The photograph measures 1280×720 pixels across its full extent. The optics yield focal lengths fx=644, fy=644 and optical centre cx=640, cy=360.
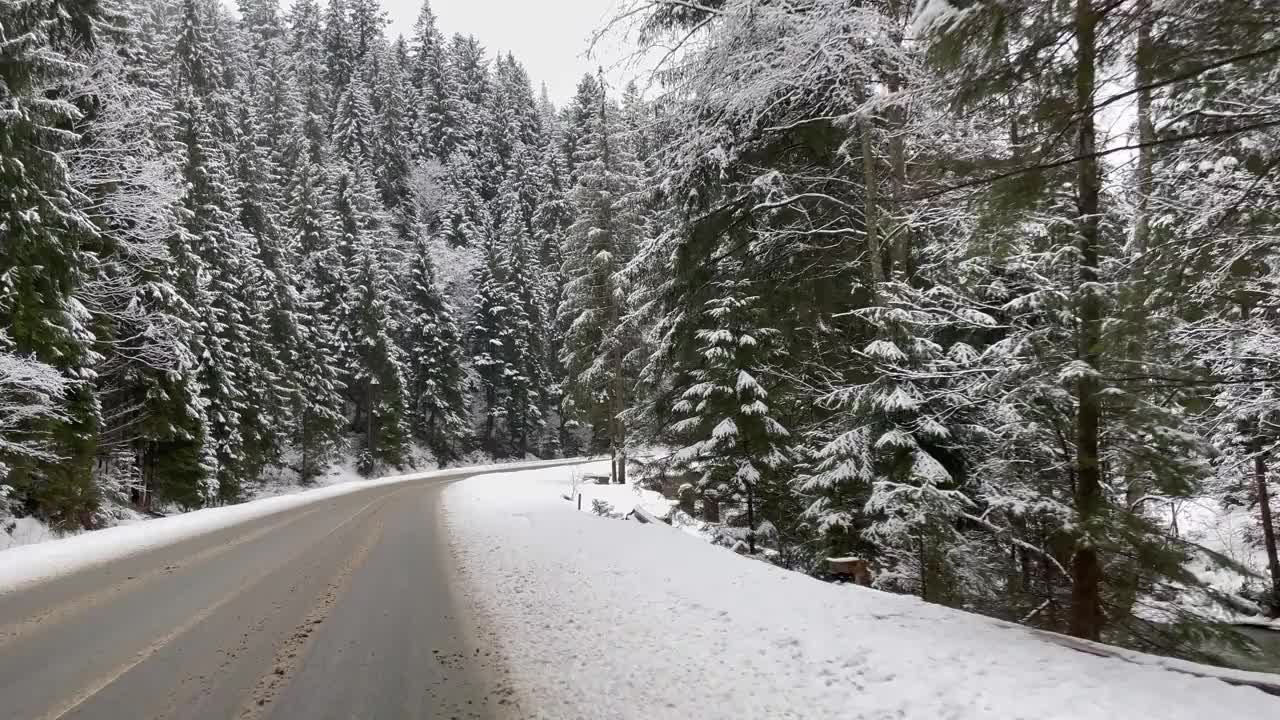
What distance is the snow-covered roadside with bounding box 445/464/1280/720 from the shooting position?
3.36m

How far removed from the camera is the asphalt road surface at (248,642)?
4.01 meters

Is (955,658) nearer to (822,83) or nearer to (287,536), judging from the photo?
(822,83)

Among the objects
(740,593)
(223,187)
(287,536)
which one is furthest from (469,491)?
(740,593)

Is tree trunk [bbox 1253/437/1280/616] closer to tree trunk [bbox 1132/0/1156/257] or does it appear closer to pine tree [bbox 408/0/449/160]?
tree trunk [bbox 1132/0/1156/257]

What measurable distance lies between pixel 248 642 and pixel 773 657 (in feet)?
13.6

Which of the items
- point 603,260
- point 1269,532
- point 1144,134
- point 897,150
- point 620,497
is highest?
point 603,260

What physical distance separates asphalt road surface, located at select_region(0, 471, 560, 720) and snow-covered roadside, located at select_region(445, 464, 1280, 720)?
536 mm

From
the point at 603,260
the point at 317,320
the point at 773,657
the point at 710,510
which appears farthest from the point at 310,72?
the point at 773,657

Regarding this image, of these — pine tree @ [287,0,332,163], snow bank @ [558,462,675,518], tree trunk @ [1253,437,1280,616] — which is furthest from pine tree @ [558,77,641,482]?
pine tree @ [287,0,332,163]

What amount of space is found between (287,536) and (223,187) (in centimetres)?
1693

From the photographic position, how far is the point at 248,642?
17.0 ft

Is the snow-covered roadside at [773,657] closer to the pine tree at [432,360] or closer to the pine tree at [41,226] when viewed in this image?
the pine tree at [41,226]

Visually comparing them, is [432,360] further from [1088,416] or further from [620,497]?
[1088,416]

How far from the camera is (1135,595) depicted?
18.9 ft
